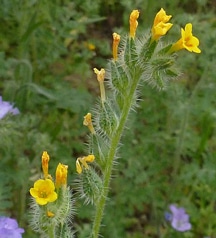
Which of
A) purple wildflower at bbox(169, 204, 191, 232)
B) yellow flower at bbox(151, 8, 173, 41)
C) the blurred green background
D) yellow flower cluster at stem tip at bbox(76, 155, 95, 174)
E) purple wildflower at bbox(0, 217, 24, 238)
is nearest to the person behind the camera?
yellow flower at bbox(151, 8, 173, 41)

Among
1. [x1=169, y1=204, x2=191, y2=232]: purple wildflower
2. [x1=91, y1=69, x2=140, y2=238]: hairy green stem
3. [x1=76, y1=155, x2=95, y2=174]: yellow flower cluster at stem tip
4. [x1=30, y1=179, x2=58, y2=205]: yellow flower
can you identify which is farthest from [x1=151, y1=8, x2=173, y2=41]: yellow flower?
[x1=169, y1=204, x2=191, y2=232]: purple wildflower

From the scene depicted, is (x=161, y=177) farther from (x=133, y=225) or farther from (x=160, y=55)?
(x=160, y=55)

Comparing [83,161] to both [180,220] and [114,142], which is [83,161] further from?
[180,220]

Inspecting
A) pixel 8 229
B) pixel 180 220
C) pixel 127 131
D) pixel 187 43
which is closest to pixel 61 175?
pixel 8 229

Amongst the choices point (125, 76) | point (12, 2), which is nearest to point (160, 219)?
point (12, 2)

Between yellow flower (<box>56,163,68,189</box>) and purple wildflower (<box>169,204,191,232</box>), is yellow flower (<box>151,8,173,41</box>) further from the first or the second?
purple wildflower (<box>169,204,191,232</box>)
